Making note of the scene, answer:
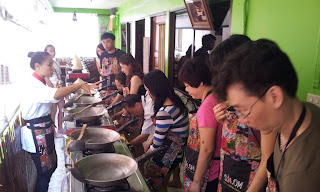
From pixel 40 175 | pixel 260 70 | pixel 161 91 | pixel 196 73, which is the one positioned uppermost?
pixel 260 70

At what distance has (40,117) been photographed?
2473mm

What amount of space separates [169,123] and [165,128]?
43 millimetres

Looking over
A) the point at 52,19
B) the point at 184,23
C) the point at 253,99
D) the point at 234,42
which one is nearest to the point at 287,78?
the point at 253,99

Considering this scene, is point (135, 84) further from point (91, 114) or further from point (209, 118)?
point (209, 118)

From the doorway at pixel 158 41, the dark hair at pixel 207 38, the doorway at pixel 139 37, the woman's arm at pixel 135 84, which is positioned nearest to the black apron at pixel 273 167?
the woman's arm at pixel 135 84

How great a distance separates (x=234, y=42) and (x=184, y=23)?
2.80 metres

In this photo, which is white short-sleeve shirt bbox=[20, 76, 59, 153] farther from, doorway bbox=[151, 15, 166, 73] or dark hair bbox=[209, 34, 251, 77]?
doorway bbox=[151, 15, 166, 73]

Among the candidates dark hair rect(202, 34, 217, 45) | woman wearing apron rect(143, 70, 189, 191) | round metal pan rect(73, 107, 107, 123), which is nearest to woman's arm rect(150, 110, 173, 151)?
woman wearing apron rect(143, 70, 189, 191)

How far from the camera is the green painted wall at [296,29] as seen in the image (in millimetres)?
1799

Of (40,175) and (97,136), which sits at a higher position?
(97,136)

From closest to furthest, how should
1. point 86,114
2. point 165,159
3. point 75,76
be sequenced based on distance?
point 165,159 < point 86,114 < point 75,76

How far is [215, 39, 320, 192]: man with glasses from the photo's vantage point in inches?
29.3

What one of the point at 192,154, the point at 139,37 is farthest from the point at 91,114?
the point at 139,37

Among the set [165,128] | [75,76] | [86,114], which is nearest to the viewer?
[165,128]
